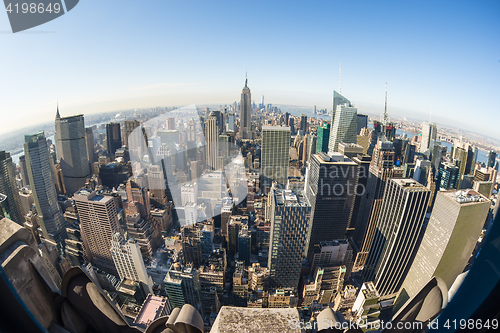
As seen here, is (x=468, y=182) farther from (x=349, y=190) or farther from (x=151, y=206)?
(x=151, y=206)

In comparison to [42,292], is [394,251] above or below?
below

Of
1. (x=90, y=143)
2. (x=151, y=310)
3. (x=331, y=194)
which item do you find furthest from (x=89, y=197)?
(x=331, y=194)

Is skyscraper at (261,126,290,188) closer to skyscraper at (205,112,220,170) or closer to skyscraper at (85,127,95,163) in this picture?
skyscraper at (205,112,220,170)

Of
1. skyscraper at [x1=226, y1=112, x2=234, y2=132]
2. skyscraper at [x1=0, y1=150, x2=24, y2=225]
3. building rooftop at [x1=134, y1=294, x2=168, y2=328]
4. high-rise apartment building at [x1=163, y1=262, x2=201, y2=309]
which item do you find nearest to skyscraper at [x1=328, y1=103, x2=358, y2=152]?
skyscraper at [x1=226, y1=112, x2=234, y2=132]

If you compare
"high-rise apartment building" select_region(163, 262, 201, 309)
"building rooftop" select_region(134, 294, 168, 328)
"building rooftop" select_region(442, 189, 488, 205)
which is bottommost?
"high-rise apartment building" select_region(163, 262, 201, 309)

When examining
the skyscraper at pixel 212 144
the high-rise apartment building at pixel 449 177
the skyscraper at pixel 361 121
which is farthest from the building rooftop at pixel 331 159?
the skyscraper at pixel 361 121

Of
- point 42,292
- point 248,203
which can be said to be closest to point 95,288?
point 42,292

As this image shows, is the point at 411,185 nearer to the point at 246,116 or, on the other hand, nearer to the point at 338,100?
the point at 338,100
